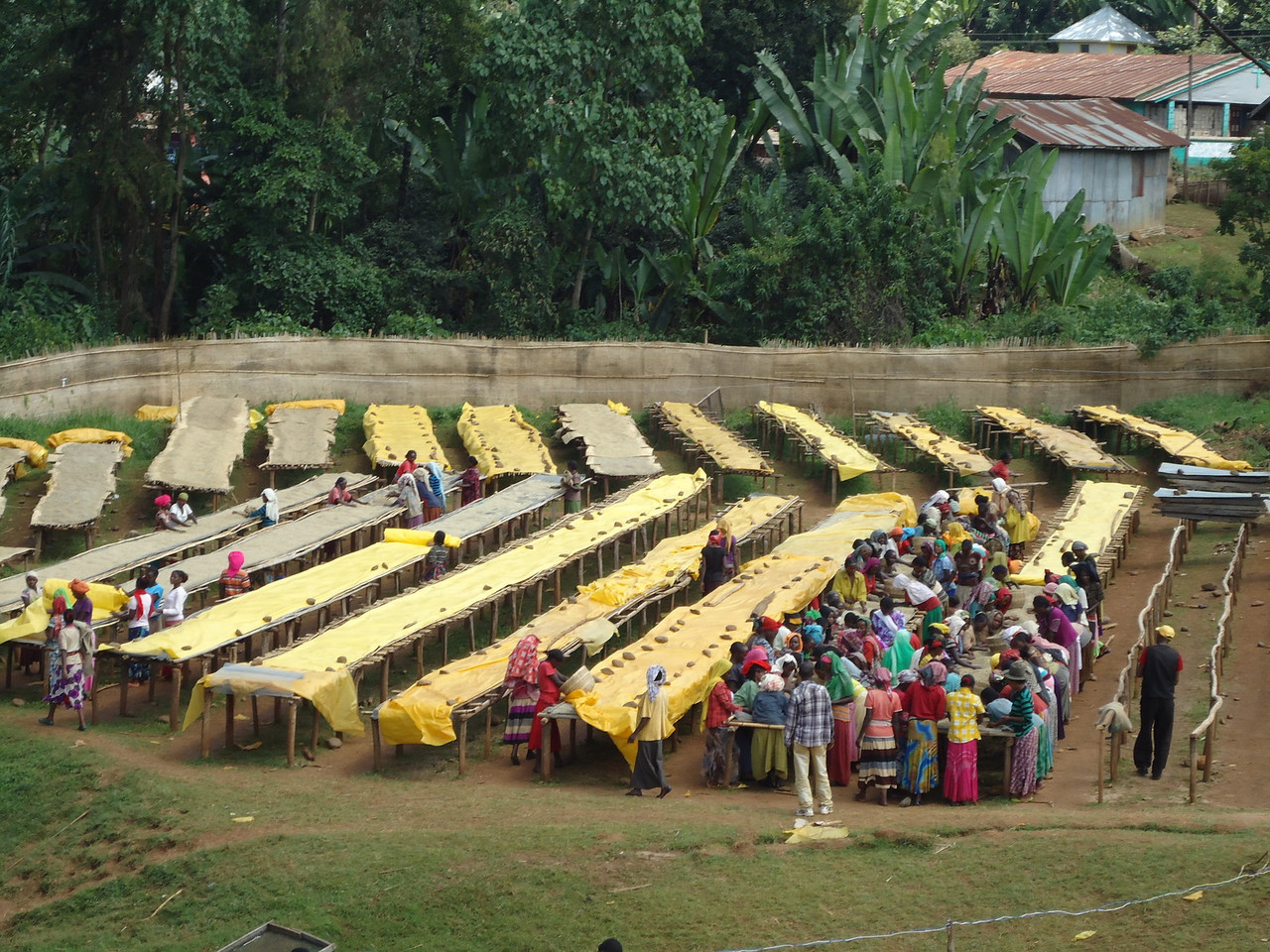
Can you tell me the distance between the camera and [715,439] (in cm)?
2764

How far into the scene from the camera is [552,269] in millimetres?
37344

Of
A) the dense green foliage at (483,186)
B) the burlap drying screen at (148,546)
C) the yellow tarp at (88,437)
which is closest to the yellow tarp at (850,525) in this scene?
the burlap drying screen at (148,546)

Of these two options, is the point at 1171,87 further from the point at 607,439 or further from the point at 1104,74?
the point at 607,439

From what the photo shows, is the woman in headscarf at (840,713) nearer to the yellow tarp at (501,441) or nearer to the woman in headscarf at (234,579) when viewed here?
the woman in headscarf at (234,579)

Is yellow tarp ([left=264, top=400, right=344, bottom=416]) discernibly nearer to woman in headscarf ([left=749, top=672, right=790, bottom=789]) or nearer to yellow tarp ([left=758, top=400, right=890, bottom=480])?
yellow tarp ([left=758, top=400, right=890, bottom=480])

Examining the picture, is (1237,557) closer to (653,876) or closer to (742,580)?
(742,580)

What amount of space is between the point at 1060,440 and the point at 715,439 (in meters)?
5.95

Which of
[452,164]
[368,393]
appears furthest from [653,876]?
[452,164]

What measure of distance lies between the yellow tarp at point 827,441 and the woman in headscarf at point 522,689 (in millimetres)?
11355

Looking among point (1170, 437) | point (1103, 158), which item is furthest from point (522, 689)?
point (1103, 158)

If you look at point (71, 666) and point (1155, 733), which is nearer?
point (1155, 733)

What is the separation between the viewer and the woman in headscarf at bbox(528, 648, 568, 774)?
1530 cm

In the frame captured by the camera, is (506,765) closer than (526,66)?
Yes

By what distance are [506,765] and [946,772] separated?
14.4 ft
